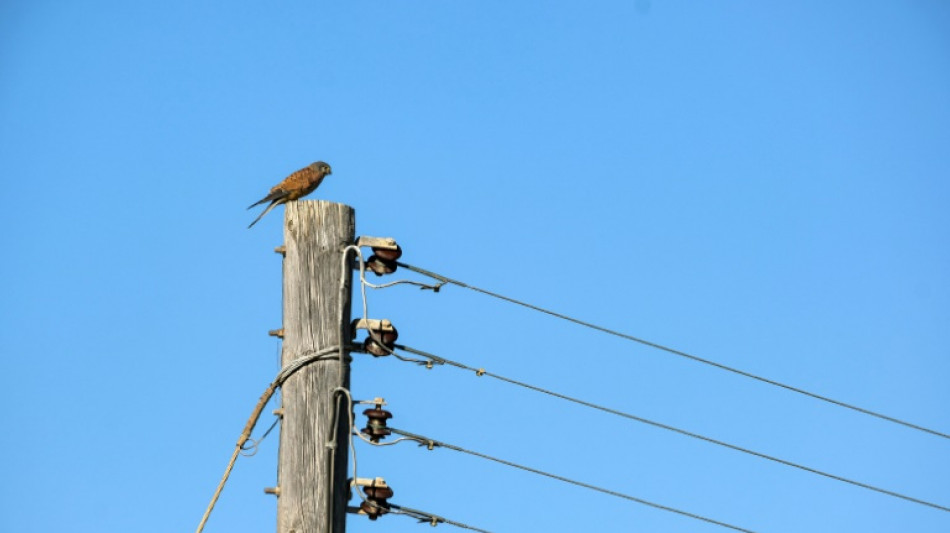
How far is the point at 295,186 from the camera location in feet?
29.2

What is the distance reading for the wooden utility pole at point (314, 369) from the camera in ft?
22.9

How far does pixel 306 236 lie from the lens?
23.6 ft

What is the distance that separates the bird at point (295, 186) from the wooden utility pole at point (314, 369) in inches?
58.5

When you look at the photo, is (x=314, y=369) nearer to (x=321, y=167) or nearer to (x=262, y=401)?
(x=262, y=401)

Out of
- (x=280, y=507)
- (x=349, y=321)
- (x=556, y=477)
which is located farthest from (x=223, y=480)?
(x=556, y=477)

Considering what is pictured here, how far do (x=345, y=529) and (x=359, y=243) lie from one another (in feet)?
4.99

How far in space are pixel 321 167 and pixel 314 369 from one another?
8.04ft

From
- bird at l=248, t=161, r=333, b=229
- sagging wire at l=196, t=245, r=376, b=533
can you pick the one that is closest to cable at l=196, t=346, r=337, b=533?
sagging wire at l=196, t=245, r=376, b=533

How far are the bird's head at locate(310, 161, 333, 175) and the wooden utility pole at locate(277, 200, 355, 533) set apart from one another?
1.86 meters

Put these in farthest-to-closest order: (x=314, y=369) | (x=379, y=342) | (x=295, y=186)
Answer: (x=295, y=186) → (x=379, y=342) → (x=314, y=369)

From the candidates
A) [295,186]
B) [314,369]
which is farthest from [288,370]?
[295,186]

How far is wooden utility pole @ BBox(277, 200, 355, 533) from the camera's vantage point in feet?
22.9

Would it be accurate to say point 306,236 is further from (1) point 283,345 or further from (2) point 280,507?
(2) point 280,507

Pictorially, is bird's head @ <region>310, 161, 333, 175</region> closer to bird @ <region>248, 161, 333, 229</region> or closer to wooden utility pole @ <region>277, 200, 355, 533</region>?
bird @ <region>248, 161, 333, 229</region>
